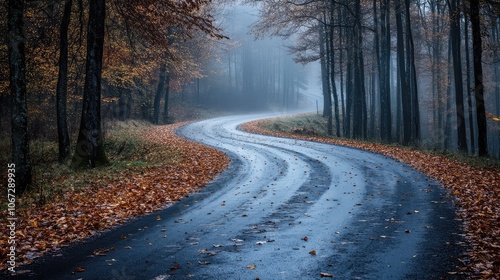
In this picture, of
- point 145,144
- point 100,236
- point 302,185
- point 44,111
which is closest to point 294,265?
point 100,236

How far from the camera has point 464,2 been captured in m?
19.4

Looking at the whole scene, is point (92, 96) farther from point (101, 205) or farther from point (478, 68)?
point (478, 68)

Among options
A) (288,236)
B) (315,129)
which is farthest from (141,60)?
(288,236)

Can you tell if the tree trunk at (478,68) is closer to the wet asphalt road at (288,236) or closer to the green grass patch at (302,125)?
the wet asphalt road at (288,236)

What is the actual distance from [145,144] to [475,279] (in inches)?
714

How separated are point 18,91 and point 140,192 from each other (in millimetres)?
4204

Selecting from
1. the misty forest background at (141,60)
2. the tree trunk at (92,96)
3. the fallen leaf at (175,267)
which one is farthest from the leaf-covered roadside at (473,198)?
the tree trunk at (92,96)

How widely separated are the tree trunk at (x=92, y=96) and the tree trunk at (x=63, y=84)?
258 centimetres

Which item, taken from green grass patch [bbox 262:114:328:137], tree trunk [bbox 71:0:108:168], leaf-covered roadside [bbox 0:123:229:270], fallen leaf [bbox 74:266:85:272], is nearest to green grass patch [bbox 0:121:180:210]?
leaf-covered roadside [bbox 0:123:229:270]

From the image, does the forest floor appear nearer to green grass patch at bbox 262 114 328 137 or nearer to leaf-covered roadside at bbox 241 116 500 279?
leaf-covered roadside at bbox 241 116 500 279

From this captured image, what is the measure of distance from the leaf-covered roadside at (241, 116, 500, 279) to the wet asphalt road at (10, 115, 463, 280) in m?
0.31

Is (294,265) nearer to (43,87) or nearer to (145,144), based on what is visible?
(145,144)

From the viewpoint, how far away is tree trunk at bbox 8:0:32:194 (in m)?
10.3

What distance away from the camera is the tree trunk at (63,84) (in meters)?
15.9
